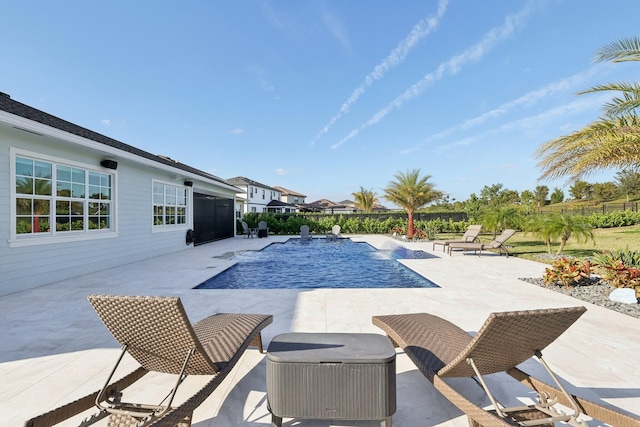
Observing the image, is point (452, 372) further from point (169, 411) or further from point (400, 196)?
point (400, 196)

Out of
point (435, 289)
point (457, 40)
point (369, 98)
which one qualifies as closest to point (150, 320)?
point (435, 289)

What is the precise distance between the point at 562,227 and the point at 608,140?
159 inches

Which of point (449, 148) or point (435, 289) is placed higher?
point (449, 148)

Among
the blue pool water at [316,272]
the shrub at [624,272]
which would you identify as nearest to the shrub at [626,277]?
the shrub at [624,272]

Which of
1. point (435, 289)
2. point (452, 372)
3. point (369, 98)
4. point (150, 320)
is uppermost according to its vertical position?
point (369, 98)

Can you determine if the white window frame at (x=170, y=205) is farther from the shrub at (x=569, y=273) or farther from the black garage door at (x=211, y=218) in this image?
the shrub at (x=569, y=273)

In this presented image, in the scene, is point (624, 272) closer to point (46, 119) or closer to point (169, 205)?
point (46, 119)

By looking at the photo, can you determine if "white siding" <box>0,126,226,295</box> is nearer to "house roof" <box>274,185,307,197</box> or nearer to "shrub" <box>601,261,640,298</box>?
"shrub" <box>601,261,640,298</box>

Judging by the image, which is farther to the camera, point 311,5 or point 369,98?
point 369,98

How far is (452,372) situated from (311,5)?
48.9 ft

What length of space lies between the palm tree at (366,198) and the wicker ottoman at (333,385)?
40865 mm

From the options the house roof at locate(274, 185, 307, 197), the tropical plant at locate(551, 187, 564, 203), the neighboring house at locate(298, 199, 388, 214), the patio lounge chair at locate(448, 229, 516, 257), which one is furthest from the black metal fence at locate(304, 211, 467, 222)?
the tropical plant at locate(551, 187, 564, 203)

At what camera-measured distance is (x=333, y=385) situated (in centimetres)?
201

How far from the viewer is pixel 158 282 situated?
23.8 ft
